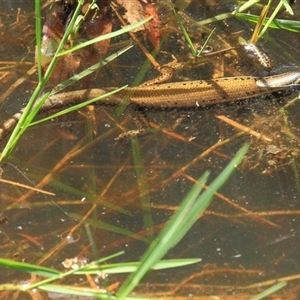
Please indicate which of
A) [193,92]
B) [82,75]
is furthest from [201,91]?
[82,75]

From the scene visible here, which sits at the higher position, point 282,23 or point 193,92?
point 282,23

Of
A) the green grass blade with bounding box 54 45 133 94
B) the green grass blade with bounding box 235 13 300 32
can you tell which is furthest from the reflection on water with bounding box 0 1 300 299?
the green grass blade with bounding box 235 13 300 32

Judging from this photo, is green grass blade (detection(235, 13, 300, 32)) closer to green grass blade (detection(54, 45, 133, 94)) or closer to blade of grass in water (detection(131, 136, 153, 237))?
green grass blade (detection(54, 45, 133, 94))

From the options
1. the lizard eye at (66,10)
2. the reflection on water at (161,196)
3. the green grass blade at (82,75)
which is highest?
the lizard eye at (66,10)

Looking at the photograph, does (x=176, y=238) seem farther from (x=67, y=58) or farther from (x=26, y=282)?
(x=67, y=58)

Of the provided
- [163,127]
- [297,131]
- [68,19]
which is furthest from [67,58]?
[297,131]

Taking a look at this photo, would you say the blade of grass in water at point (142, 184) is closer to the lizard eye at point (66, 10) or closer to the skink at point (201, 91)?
the skink at point (201, 91)

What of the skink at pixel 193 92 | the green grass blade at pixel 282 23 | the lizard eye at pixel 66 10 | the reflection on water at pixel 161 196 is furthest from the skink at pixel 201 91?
the lizard eye at pixel 66 10

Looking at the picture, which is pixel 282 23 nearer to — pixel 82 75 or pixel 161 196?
pixel 82 75
